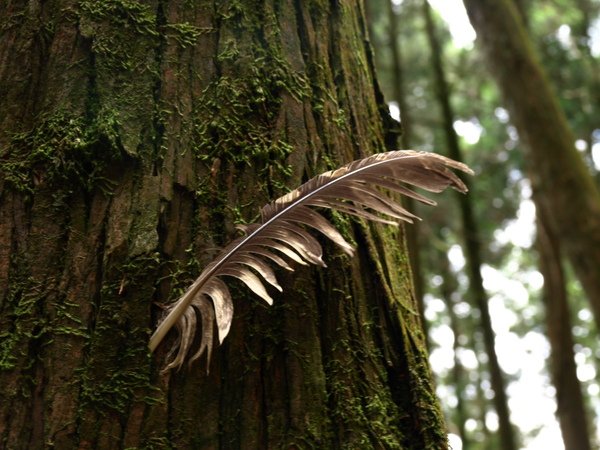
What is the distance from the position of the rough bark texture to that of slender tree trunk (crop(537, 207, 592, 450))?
20.2 ft

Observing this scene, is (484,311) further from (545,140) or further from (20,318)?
(20,318)

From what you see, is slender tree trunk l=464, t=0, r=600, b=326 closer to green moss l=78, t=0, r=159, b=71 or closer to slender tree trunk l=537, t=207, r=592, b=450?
slender tree trunk l=537, t=207, r=592, b=450

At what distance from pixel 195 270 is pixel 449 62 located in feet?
43.7

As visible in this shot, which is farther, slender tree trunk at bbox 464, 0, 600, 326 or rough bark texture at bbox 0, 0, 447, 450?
slender tree trunk at bbox 464, 0, 600, 326

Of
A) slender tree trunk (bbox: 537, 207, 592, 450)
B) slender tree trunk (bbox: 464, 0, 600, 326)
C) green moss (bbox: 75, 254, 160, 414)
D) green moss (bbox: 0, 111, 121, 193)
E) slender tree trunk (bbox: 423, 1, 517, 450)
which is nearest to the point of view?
green moss (bbox: 75, 254, 160, 414)

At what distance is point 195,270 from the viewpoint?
1236 mm

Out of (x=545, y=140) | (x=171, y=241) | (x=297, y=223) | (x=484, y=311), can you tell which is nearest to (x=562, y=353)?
(x=484, y=311)

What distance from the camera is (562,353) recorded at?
7094 mm

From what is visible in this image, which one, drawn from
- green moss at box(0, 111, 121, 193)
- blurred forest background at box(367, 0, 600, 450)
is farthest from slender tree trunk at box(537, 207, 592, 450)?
green moss at box(0, 111, 121, 193)

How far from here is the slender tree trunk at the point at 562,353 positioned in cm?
686

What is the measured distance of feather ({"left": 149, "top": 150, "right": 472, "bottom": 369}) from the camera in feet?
3.84

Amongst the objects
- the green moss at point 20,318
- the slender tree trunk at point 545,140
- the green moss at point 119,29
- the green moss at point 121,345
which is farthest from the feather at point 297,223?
the slender tree trunk at point 545,140

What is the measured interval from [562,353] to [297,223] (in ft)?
21.8

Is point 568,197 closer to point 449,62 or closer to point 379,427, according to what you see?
point 379,427
